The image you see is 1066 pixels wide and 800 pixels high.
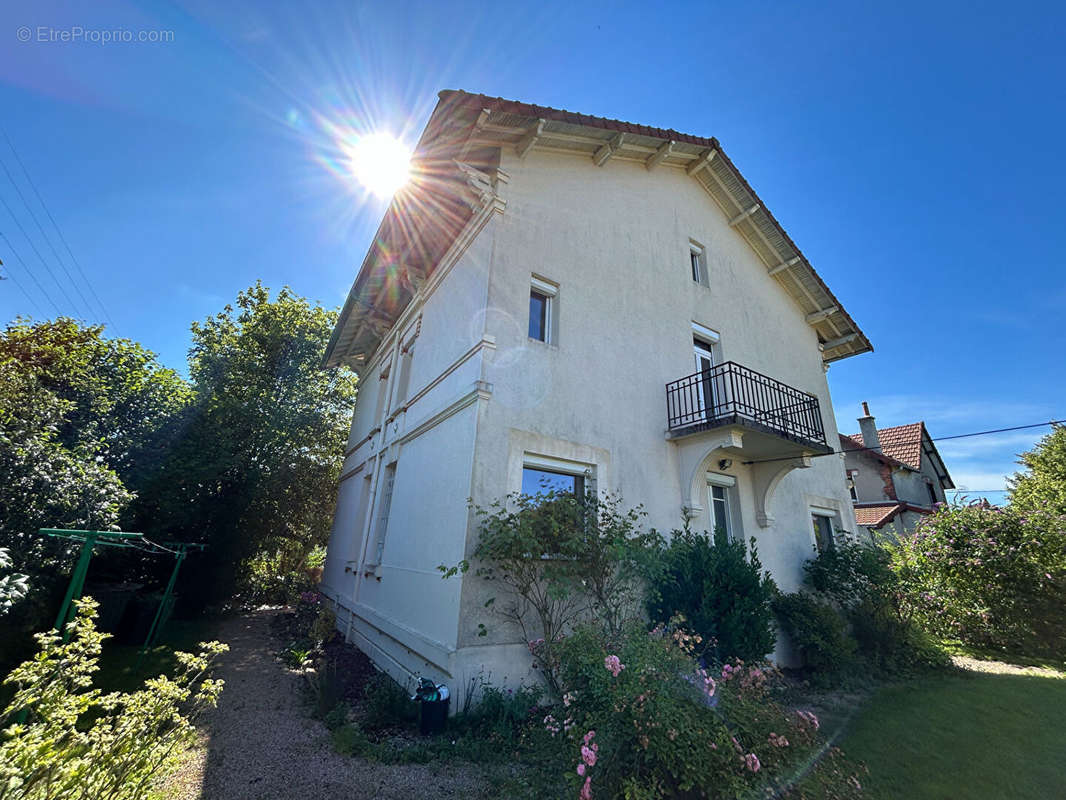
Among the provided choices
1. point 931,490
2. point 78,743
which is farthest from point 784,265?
point 931,490

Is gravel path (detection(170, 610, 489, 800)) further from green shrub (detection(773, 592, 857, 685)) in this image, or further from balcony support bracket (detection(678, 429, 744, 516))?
green shrub (detection(773, 592, 857, 685))

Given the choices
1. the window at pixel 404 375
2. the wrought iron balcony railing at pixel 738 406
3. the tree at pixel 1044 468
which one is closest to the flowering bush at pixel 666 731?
the wrought iron balcony railing at pixel 738 406

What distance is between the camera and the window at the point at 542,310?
716 cm

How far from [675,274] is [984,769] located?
828cm

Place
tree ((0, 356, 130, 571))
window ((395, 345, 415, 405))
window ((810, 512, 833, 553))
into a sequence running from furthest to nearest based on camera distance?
window ((395, 345, 415, 405)) < window ((810, 512, 833, 553)) < tree ((0, 356, 130, 571))

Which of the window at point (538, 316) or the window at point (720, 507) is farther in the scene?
the window at point (720, 507)

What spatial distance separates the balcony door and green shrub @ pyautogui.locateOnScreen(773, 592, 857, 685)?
12.5 ft

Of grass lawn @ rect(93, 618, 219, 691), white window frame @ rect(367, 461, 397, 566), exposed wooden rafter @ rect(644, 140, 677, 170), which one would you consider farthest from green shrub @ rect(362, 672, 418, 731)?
exposed wooden rafter @ rect(644, 140, 677, 170)

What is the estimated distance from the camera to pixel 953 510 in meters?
10.1

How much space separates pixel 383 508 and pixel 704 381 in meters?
7.51

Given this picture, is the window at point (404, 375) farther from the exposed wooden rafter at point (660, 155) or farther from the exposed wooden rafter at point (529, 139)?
the exposed wooden rafter at point (660, 155)

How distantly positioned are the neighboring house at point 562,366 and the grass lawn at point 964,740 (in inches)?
109

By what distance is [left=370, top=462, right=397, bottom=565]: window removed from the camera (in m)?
9.12

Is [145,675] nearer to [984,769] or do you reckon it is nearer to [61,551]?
[61,551]
